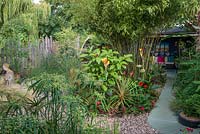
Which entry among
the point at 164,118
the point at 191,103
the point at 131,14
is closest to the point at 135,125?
the point at 164,118

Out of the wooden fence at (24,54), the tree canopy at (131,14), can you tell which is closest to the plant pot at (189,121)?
the tree canopy at (131,14)

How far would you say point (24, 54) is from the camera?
403 inches

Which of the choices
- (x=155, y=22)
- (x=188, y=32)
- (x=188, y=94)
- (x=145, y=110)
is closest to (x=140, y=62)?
(x=155, y=22)

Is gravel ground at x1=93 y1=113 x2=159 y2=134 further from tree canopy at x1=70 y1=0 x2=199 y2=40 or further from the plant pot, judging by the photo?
tree canopy at x1=70 y1=0 x2=199 y2=40

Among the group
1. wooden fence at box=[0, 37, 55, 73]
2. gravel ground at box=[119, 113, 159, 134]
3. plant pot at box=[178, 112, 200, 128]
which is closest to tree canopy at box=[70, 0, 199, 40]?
gravel ground at box=[119, 113, 159, 134]

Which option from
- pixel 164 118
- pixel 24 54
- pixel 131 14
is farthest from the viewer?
pixel 24 54

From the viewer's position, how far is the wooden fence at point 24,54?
10.1 m

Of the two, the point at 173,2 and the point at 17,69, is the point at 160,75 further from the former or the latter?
the point at 17,69

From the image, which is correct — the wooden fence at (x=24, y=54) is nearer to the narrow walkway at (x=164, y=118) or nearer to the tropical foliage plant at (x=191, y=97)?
the narrow walkway at (x=164, y=118)

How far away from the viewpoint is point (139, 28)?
6.46 m

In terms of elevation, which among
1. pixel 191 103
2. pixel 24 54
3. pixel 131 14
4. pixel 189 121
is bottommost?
pixel 189 121

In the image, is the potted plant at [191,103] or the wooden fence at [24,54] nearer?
the potted plant at [191,103]

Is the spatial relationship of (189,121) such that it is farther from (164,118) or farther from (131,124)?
(131,124)

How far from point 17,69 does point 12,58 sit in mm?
430
